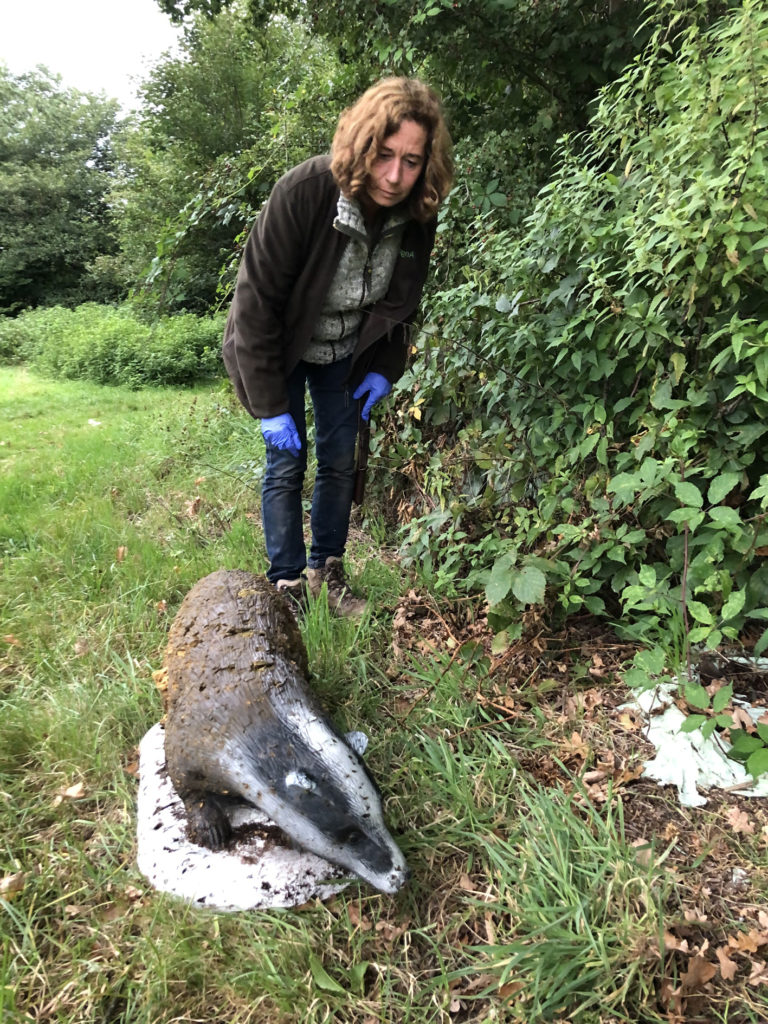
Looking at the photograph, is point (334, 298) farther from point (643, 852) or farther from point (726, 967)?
point (726, 967)

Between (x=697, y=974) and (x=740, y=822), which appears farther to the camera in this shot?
(x=740, y=822)

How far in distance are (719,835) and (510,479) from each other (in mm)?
1453

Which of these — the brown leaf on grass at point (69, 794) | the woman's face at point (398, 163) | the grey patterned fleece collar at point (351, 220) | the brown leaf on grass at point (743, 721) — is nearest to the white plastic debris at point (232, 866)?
the brown leaf on grass at point (69, 794)

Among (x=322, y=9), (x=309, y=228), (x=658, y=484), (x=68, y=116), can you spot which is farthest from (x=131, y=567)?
(x=68, y=116)

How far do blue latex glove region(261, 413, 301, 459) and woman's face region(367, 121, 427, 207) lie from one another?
0.92 m

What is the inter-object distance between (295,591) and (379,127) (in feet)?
6.19

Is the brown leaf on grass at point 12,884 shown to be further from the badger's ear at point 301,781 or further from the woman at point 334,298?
the woman at point 334,298

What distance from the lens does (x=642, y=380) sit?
236cm

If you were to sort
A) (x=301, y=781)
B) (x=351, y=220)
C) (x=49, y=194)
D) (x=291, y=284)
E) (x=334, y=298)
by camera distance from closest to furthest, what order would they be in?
(x=301, y=781) → (x=351, y=220) → (x=291, y=284) → (x=334, y=298) → (x=49, y=194)

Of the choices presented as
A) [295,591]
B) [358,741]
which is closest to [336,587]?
[295,591]

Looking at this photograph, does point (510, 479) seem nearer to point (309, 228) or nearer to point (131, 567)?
point (309, 228)

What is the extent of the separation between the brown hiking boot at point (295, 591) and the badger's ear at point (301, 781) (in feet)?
3.94

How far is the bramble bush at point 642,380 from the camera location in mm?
1808

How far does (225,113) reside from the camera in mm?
17219
